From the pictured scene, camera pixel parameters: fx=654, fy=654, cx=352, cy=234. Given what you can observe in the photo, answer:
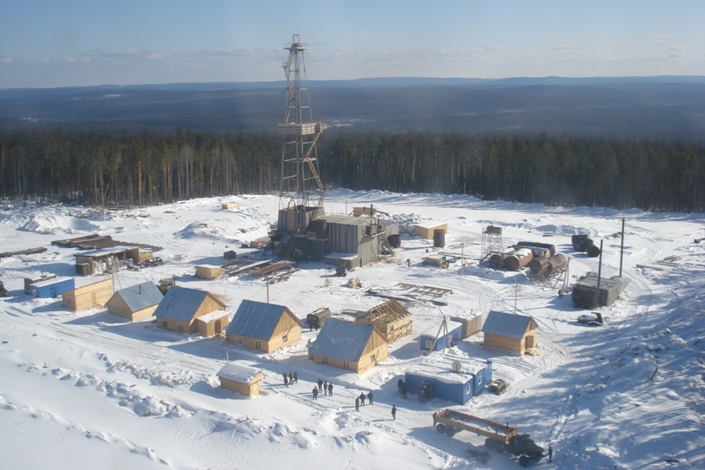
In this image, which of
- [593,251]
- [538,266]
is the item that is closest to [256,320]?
[538,266]

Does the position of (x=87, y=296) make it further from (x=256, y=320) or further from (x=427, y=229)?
(x=427, y=229)

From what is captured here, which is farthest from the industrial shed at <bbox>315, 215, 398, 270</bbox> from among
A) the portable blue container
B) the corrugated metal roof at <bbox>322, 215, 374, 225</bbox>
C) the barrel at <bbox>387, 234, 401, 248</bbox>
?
the portable blue container

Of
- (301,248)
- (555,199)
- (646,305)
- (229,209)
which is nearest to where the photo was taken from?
(646,305)

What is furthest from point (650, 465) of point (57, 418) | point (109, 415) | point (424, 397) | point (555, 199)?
point (555, 199)

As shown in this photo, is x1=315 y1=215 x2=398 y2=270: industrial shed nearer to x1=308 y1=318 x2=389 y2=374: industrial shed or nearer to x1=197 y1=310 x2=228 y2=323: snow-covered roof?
x1=197 y1=310 x2=228 y2=323: snow-covered roof

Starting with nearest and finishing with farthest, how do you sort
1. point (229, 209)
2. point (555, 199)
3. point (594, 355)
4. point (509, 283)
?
point (594, 355) < point (509, 283) < point (229, 209) < point (555, 199)

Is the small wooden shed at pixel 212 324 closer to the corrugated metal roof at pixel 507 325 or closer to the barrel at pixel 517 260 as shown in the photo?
the corrugated metal roof at pixel 507 325

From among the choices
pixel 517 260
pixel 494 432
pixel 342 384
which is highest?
pixel 517 260

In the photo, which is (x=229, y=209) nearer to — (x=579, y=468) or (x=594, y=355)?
(x=594, y=355)

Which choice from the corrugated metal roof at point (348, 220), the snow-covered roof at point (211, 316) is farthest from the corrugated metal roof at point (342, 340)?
the corrugated metal roof at point (348, 220)
